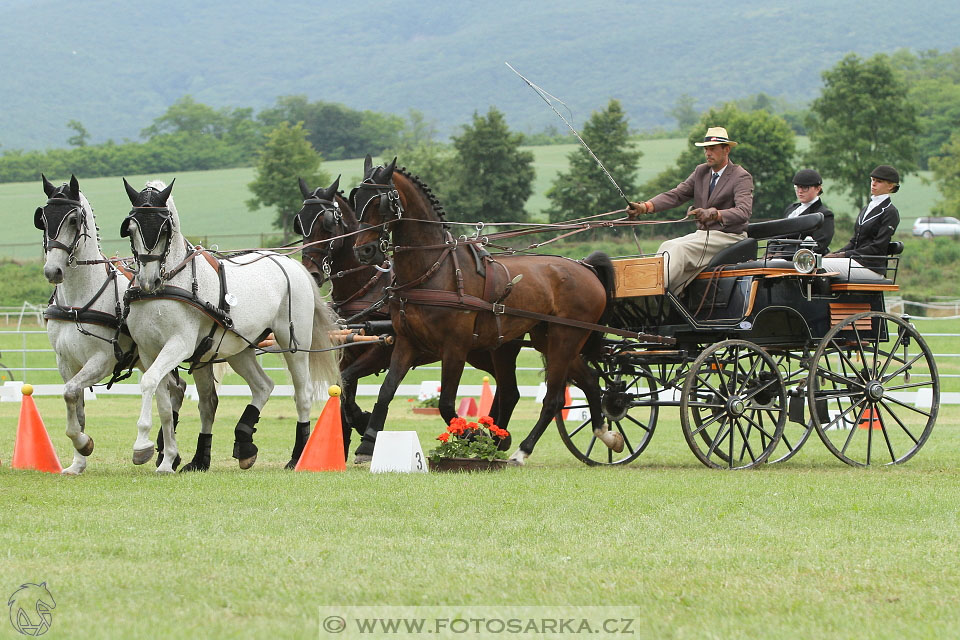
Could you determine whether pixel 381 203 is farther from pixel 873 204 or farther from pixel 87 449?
pixel 873 204

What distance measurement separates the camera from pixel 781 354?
1170 cm

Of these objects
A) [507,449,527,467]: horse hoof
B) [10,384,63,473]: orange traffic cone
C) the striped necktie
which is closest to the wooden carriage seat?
the striped necktie

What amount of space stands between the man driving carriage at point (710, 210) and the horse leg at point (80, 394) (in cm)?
460

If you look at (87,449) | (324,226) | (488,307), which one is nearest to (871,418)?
(488,307)

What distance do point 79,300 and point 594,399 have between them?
4.63 metres

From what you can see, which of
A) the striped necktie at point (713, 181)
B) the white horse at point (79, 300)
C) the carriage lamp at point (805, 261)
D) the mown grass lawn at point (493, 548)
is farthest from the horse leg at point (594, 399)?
the white horse at point (79, 300)

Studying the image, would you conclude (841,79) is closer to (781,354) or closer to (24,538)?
(781,354)

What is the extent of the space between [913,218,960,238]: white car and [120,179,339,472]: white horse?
52.6 m

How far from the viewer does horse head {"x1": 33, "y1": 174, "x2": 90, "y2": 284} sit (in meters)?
A: 9.13

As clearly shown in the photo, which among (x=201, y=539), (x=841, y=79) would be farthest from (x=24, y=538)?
(x=841, y=79)

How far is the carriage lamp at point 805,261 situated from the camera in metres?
10.6

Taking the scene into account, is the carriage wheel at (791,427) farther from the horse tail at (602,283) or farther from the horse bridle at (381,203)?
the horse bridle at (381,203)

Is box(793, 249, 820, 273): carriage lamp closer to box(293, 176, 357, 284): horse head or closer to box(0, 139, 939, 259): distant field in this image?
box(293, 176, 357, 284): horse head

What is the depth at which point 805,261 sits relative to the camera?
10688mm
